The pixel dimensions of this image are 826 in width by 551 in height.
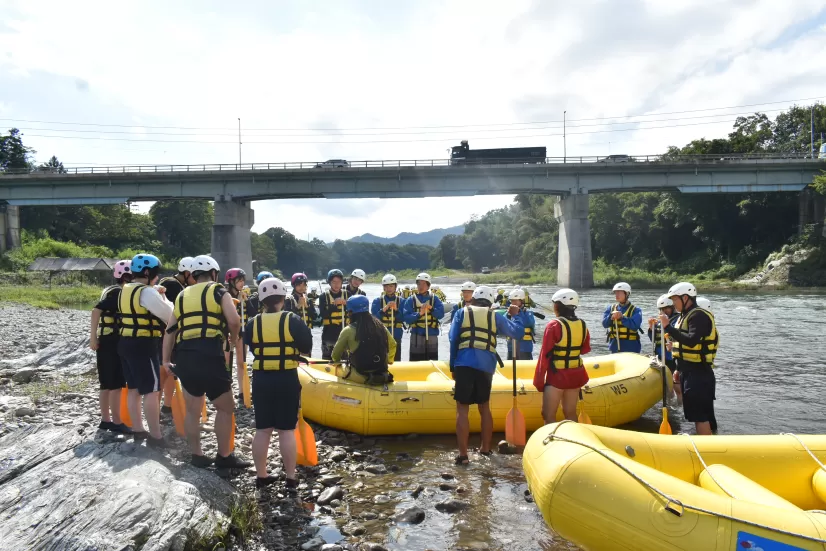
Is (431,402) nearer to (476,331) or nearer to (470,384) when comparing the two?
(470,384)

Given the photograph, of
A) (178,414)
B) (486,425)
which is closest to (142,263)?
(178,414)

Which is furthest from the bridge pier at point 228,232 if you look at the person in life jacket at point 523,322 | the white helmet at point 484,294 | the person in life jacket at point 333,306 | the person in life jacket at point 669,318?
the white helmet at point 484,294

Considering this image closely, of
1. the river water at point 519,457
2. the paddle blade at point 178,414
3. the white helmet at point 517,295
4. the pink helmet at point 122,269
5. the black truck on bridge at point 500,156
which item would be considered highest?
the black truck on bridge at point 500,156

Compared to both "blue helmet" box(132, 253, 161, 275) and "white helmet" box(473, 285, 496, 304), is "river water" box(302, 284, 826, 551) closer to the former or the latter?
"white helmet" box(473, 285, 496, 304)

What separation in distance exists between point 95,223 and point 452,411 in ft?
213

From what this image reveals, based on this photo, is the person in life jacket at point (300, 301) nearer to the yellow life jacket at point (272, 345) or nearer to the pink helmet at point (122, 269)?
the pink helmet at point (122, 269)

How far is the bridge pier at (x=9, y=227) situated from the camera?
43.0 metres

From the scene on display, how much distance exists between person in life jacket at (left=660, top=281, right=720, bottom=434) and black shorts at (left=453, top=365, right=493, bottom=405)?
6.97 ft

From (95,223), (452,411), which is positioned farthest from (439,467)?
(95,223)

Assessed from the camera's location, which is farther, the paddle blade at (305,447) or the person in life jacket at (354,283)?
the person in life jacket at (354,283)

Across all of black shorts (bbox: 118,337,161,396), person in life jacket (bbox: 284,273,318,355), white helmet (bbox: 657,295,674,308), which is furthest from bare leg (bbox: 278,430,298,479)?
white helmet (bbox: 657,295,674,308)

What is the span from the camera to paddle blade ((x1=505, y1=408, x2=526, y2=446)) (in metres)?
6.12

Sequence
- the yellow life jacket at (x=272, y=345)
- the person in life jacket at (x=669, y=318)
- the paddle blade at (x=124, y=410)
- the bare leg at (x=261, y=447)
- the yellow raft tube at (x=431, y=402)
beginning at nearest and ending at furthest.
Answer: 1. the yellow life jacket at (x=272, y=345)
2. the bare leg at (x=261, y=447)
3. the paddle blade at (x=124, y=410)
4. the person in life jacket at (x=669, y=318)
5. the yellow raft tube at (x=431, y=402)

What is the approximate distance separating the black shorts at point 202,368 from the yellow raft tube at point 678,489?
2722 millimetres
